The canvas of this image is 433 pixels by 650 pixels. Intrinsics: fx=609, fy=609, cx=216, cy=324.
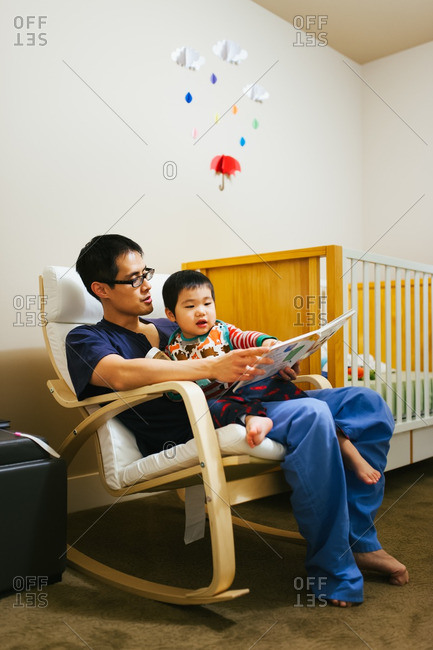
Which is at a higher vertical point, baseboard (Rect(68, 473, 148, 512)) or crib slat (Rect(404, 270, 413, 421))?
crib slat (Rect(404, 270, 413, 421))

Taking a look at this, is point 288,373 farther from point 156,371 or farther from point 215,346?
point 156,371

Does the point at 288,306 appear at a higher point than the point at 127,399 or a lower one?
higher

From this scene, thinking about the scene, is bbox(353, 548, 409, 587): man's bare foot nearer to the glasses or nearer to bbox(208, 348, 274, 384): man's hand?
bbox(208, 348, 274, 384): man's hand

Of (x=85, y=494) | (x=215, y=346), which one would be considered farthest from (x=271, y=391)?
(x=85, y=494)

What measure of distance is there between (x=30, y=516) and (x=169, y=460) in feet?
1.13

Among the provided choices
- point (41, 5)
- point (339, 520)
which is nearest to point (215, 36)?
point (41, 5)

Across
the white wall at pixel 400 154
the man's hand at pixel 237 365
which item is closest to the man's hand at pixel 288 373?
the man's hand at pixel 237 365

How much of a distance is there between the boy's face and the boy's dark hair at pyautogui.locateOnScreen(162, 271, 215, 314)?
1 centimetres

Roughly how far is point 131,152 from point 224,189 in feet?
1.77

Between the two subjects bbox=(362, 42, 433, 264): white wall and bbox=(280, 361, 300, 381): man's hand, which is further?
bbox=(362, 42, 433, 264): white wall

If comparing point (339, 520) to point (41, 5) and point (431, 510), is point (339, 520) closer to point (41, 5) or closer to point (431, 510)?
point (431, 510)

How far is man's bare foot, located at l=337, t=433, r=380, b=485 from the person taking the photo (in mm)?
1342

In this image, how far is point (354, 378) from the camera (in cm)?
196

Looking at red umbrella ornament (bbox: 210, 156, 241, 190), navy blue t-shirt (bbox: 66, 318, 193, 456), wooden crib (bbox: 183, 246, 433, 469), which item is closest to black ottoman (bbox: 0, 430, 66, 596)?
A: navy blue t-shirt (bbox: 66, 318, 193, 456)
